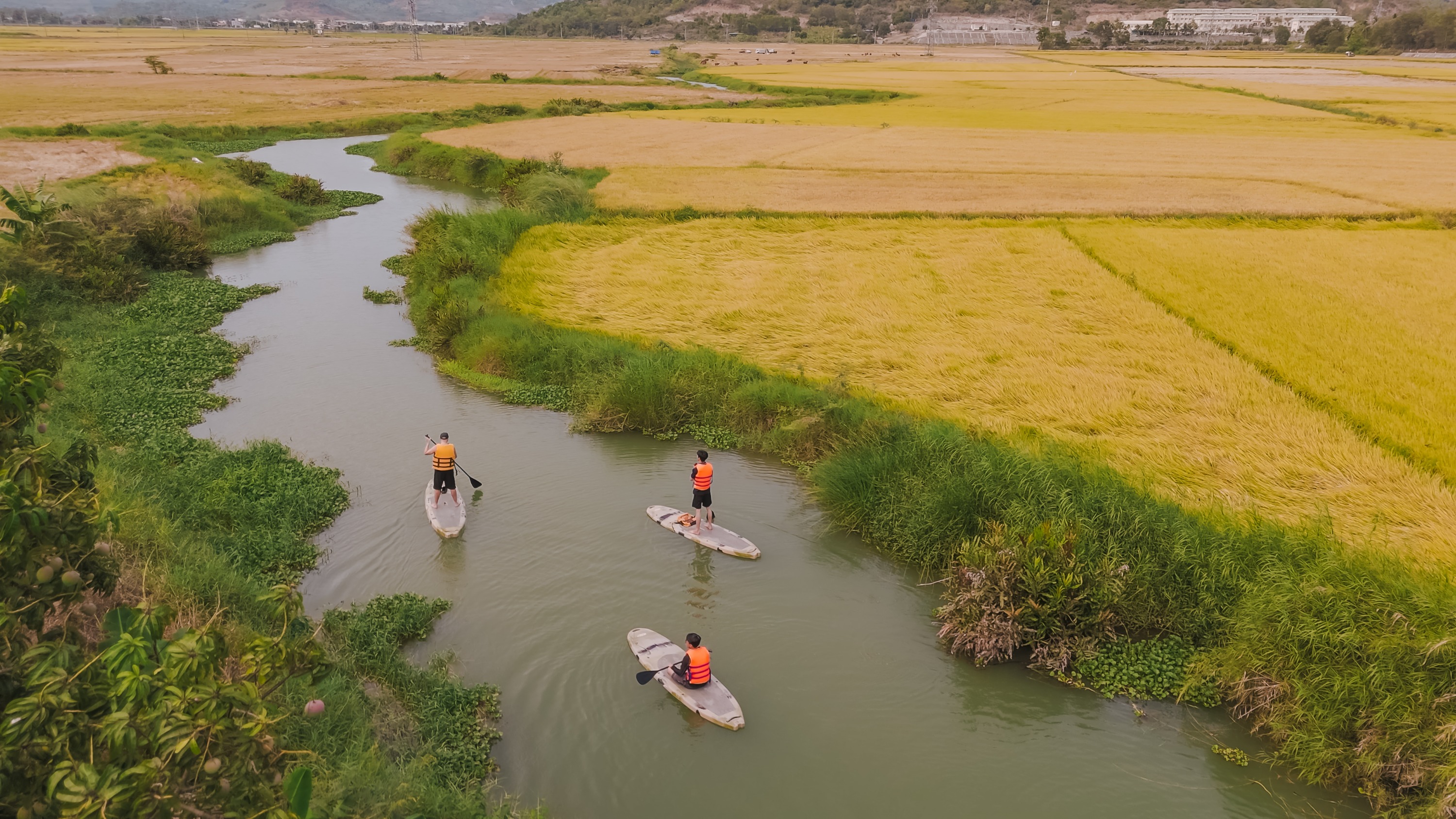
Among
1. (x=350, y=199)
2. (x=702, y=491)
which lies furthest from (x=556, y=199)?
(x=702, y=491)

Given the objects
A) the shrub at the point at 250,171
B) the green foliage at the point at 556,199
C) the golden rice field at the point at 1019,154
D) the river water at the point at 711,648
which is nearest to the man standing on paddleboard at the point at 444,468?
the river water at the point at 711,648

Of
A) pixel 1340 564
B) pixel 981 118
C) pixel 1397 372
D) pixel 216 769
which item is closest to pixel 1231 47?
pixel 981 118

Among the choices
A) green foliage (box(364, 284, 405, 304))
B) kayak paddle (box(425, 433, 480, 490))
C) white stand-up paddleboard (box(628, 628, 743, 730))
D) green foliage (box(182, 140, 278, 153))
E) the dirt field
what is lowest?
white stand-up paddleboard (box(628, 628, 743, 730))

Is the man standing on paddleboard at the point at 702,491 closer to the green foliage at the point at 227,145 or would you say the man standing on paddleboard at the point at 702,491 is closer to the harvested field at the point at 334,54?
the green foliage at the point at 227,145

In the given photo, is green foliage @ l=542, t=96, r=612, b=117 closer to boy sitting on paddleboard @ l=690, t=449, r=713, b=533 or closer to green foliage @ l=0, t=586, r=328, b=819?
boy sitting on paddleboard @ l=690, t=449, r=713, b=533

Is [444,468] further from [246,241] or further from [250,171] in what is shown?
[250,171]

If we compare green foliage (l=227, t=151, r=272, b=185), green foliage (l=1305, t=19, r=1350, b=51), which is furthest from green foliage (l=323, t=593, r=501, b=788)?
green foliage (l=1305, t=19, r=1350, b=51)
